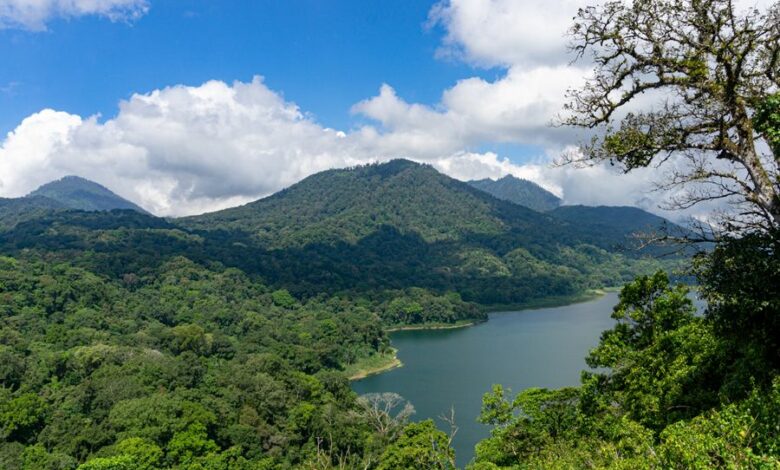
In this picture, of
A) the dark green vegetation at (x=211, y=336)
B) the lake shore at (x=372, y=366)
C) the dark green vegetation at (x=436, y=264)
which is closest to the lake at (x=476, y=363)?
the lake shore at (x=372, y=366)

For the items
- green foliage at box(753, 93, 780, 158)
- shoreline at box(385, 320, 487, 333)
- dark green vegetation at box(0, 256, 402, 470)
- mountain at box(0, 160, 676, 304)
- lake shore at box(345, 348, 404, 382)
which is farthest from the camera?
mountain at box(0, 160, 676, 304)

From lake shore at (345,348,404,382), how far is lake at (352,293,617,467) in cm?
157

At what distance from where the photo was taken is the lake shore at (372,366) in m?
64.2

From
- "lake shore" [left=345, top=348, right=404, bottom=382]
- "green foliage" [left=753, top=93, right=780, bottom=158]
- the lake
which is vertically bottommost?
"lake shore" [left=345, top=348, right=404, bottom=382]

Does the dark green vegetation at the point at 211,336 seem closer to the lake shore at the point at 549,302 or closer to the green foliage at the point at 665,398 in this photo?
the lake shore at the point at 549,302

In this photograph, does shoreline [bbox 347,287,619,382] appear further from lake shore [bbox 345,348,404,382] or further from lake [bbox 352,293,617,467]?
lake [bbox 352,293,617,467]

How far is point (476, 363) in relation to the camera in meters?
62.5

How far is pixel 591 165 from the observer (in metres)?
7.88

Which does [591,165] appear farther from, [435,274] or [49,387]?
[435,274]

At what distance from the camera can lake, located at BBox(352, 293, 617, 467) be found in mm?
45550

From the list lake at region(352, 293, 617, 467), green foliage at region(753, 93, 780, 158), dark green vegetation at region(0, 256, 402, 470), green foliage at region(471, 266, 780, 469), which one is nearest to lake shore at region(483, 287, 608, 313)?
lake at region(352, 293, 617, 467)

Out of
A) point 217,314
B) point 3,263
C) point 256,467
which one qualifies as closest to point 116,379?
point 256,467

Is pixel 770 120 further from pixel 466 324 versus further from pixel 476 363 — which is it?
pixel 466 324

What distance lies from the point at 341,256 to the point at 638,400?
15151cm
